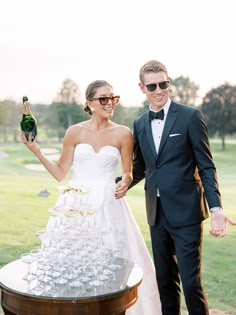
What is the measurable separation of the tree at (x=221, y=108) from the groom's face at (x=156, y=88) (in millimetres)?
8121

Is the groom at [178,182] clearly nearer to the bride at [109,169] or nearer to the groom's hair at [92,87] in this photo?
the bride at [109,169]

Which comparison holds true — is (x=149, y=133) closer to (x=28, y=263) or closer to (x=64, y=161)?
(x=64, y=161)

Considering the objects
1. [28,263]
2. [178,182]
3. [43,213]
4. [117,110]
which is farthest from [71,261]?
[117,110]

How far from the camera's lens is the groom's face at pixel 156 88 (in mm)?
2938

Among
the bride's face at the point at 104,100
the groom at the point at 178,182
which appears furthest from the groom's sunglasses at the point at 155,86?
the bride's face at the point at 104,100

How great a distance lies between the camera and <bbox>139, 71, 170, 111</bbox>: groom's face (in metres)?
2.94

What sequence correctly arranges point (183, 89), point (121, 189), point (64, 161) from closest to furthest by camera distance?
1. point (121, 189)
2. point (64, 161)
3. point (183, 89)

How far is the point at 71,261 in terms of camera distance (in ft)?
8.29

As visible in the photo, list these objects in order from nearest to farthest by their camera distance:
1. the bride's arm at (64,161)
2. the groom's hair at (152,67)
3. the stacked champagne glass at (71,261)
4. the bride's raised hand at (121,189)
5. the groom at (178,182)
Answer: the stacked champagne glass at (71,261), the groom at (178,182), the groom's hair at (152,67), the bride's raised hand at (121,189), the bride's arm at (64,161)

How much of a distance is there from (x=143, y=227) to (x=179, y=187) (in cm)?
509

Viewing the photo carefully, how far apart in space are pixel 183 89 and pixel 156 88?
822 cm

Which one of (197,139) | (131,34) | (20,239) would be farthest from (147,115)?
(131,34)

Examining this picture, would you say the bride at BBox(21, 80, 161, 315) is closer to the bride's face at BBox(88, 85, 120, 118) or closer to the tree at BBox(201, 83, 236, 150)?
the bride's face at BBox(88, 85, 120, 118)

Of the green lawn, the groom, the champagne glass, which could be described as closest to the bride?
the groom
